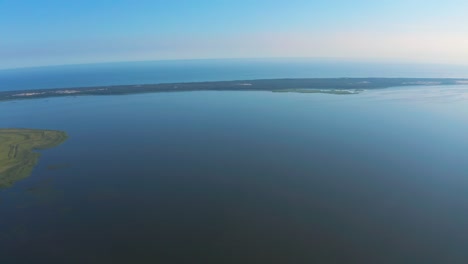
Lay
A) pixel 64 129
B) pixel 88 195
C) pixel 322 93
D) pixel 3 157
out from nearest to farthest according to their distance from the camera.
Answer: pixel 88 195
pixel 3 157
pixel 64 129
pixel 322 93

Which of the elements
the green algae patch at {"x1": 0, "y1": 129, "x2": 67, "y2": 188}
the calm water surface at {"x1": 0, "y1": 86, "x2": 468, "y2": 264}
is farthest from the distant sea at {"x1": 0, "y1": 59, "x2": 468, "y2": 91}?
the calm water surface at {"x1": 0, "y1": 86, "x2": 468, "y2": 264}

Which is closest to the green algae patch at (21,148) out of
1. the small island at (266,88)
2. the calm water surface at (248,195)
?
the calm water surface at (248,195)

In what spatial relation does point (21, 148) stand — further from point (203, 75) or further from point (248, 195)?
point (203, 75)

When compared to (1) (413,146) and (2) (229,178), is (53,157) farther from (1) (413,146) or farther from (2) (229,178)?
(1) (413,146)

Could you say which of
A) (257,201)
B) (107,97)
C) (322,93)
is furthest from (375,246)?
(107,97)

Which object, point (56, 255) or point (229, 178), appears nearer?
point (56, 255)

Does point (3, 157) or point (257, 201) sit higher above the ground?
point (3, 157)

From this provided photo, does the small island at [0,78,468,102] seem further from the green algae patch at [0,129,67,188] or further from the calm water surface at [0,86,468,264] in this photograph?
the green algae patch at [0,129,67,188]

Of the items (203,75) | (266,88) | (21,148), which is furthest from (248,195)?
(203,75)
